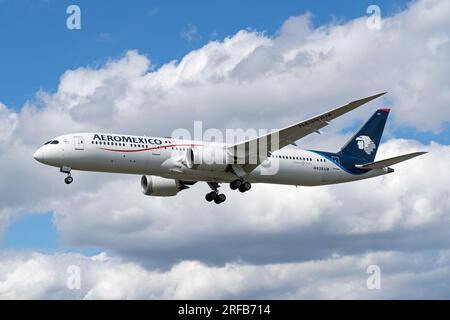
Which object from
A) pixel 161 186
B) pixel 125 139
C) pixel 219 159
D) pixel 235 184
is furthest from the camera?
pixel 161 186

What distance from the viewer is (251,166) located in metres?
59.8

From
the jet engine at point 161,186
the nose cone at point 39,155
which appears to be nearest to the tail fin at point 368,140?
the jet engine at point 161,186

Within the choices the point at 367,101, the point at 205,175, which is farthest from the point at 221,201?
the point at 367,101

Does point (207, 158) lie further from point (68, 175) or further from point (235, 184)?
point (68, 175)

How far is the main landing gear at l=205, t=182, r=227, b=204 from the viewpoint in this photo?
6291 centimetres

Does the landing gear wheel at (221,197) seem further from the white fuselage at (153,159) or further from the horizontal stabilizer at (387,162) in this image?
the horizontal stabilizer at (387,162)

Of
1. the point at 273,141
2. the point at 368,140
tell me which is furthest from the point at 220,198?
the point at 368,140

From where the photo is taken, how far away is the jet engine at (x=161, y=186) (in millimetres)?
65375

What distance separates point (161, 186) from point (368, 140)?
18255 millimetres

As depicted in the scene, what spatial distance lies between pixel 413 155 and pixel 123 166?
69.9 feet

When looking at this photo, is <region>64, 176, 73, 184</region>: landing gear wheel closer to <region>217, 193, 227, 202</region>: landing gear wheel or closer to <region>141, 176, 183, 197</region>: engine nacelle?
<region>141, 176, 183, 197</region>: engine nacelle

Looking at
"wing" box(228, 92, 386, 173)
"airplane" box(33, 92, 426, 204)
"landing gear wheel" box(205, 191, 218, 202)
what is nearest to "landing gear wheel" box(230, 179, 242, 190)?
"airplane" box(33, 92, 426, 204)

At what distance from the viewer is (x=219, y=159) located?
57812 millimetres

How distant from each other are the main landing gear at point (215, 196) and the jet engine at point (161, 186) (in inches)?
138
